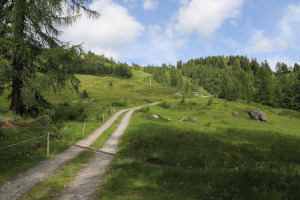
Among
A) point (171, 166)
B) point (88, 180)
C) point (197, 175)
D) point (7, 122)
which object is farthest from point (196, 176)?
point (7, 122)

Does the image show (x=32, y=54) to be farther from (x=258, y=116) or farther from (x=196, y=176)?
(x=258, y=116)

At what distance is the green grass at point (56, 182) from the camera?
6121 mm

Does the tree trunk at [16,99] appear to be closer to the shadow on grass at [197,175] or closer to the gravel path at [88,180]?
the gravel path at [88,180]

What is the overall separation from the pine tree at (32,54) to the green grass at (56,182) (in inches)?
318

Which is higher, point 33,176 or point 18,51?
point 18,51

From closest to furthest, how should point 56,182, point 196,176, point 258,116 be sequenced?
point 56,182 < point 196,176 < point 258,116

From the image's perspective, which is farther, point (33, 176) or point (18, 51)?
point (18, 51)

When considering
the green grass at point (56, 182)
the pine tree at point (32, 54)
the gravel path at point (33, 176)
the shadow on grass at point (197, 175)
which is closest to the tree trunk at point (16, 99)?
the pine tree at point (32, 54)

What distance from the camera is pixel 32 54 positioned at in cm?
1478

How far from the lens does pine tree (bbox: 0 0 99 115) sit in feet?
45.1

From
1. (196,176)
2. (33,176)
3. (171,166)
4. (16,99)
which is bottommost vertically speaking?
(171,166)

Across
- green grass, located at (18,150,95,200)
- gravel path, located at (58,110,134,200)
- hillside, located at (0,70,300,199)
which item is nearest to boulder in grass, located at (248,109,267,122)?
hillside, located at (0,70,300,199)

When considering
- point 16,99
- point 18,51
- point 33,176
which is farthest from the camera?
point 16,99

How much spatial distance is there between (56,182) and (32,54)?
12.7 meters
